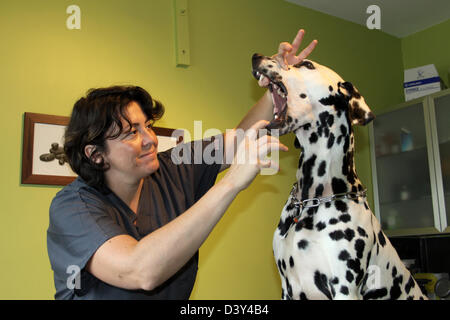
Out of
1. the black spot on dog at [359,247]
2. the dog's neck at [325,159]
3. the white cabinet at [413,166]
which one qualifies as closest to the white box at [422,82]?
the white cabinet at [413,166]

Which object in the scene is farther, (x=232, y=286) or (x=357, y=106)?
(x=232, y=286)

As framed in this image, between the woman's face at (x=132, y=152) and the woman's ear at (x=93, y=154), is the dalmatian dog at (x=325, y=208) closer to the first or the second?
the woman's face at (x=132, y=152)

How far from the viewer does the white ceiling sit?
388cm

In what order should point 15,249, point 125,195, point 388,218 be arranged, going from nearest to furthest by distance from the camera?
point 125,195 → point 15,249 → point 388,218

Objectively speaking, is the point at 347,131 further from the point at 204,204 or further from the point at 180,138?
the point at 180,138

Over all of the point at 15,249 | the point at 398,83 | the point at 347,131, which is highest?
the point at 398,83

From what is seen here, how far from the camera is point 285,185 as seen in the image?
139 inches

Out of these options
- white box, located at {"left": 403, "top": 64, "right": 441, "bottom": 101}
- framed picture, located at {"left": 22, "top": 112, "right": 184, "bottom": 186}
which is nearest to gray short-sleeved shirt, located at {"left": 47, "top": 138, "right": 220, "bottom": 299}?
framed picture, located at {"left": 22, "top": 112, "right": 184, "bottom": 186}

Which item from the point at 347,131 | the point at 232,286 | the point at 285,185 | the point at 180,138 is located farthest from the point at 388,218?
the point at 347,131

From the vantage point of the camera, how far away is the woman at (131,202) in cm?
129

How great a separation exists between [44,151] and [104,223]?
4.25 ft

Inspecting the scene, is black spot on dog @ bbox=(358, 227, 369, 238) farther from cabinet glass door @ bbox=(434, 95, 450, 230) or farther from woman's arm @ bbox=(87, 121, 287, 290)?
cabinet glass door @ bbox=(434, 95, 450, 230)

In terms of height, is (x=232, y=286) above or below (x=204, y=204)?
below

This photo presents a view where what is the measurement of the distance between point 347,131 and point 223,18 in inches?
84.8
